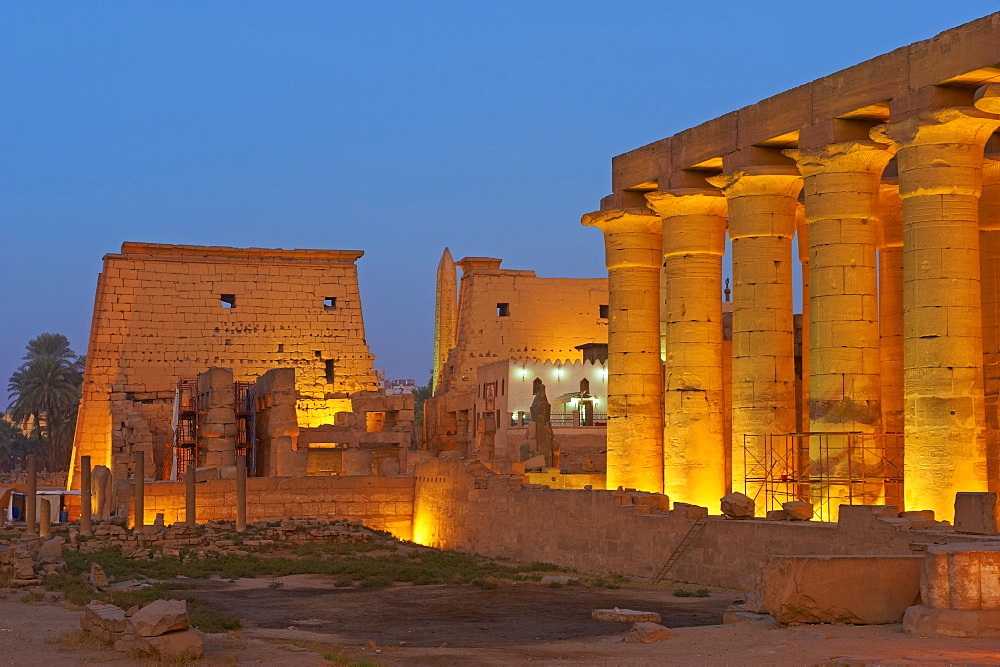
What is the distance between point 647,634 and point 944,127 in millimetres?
9327

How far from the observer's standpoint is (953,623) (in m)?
11.1

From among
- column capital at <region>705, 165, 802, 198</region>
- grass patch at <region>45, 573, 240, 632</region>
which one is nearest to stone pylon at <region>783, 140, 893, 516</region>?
column capital at <region>705, 165, 802, 198</region>

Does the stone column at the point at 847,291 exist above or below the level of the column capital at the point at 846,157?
→ below

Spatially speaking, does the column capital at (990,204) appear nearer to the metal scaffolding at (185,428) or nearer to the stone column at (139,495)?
the stone column at (139,495)

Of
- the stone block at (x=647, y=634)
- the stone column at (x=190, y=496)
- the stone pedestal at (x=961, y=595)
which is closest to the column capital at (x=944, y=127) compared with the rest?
the stone pedestal at (x=961, y=595)

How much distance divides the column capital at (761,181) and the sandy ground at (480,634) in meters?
7.05

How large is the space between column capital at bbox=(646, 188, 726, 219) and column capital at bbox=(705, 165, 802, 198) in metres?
1.02

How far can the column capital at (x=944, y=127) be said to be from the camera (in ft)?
59.1

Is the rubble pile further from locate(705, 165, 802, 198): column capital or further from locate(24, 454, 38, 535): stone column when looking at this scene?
locate(24, 454, 38, 535): stone column

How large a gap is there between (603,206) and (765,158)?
4251 millimetres

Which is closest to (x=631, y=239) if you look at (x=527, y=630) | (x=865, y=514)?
(x=865, y=514)

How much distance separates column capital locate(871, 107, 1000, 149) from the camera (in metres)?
18.0

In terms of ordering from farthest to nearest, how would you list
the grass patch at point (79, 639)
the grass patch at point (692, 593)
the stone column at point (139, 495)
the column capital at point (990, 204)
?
the stone column at point (139, 495) → the column capital at point (990, 204) → the grass patch at point (692, 593) → the grass patch at point (79, 639)

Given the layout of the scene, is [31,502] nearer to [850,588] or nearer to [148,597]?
[148,597]
